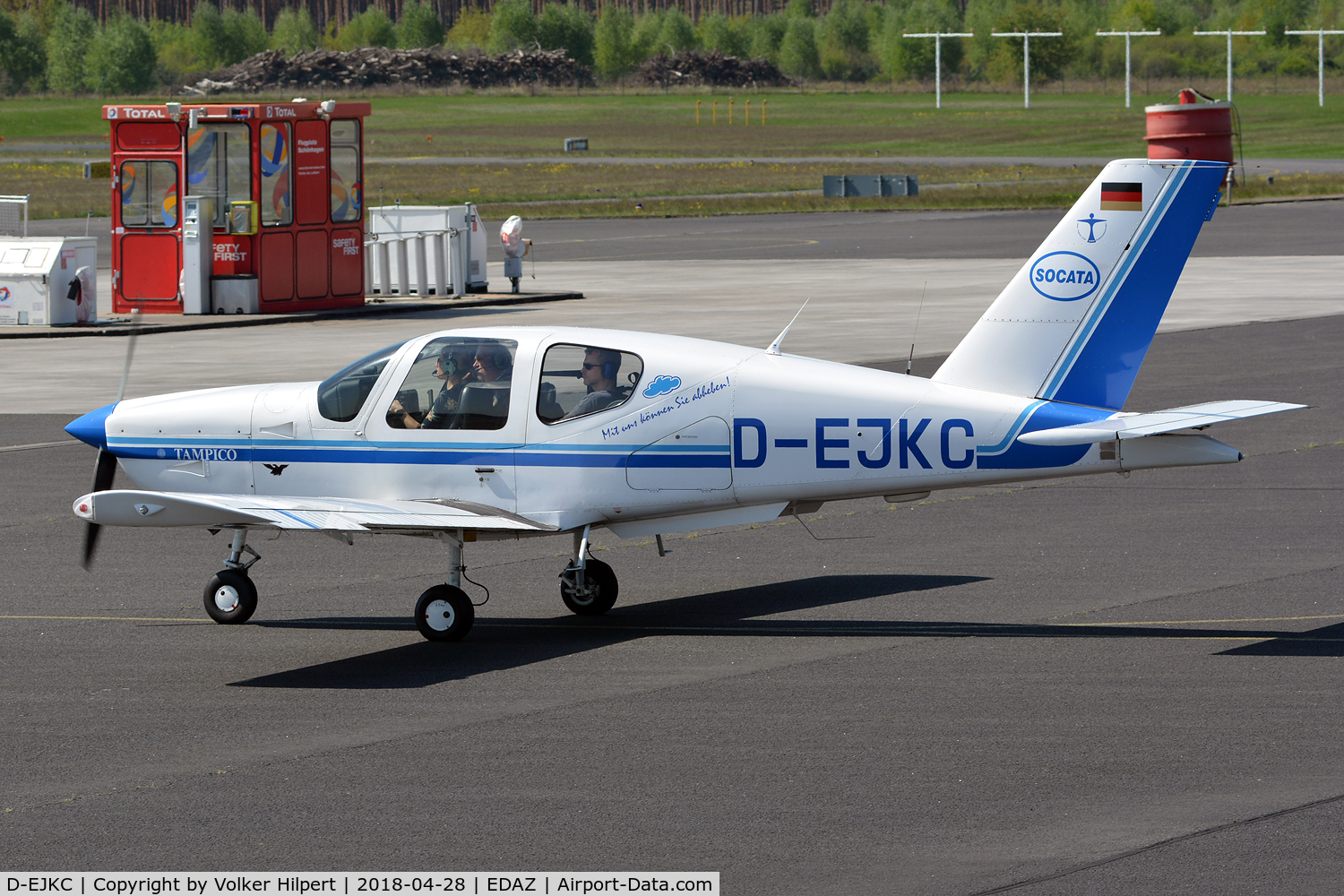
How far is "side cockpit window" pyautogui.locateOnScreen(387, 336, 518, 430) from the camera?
39.3 feet

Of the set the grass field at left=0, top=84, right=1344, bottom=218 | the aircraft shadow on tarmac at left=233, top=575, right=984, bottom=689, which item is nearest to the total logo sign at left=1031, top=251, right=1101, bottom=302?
the aircraft shadow on tarmac at left=233, top=575, right=984, bottom=689

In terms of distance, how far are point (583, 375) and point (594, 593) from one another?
161 centimetres

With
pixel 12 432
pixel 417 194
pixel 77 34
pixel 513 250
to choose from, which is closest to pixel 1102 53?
pixel 77 34

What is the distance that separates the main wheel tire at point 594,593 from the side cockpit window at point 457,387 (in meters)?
1.34

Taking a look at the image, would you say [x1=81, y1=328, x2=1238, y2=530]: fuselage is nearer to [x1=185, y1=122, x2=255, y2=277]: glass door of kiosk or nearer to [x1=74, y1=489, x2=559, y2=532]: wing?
[x1=74, y1=489, x2=559, y2=532]: wing

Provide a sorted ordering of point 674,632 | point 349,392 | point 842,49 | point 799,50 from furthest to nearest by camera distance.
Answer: point 842,49, point 799,50, point 349,392, point 674,632

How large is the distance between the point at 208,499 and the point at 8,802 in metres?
2.81

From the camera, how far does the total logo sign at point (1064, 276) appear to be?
38.5ft

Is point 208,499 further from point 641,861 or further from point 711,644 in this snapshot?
point 641,861

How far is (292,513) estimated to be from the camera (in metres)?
11.2

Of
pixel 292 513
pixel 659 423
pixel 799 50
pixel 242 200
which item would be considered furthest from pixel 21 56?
pixel 659 423

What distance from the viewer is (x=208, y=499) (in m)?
10.9

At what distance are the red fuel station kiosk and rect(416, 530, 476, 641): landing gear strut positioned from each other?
22.5 metres

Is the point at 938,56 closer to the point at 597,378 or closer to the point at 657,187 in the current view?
the point at 657,187
